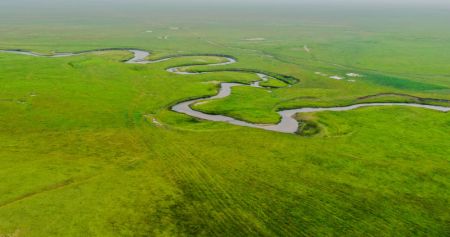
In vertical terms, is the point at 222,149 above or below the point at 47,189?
above

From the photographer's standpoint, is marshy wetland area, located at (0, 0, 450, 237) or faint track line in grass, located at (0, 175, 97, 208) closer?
marshy wetland area, located at (0, 0, 450, 237)

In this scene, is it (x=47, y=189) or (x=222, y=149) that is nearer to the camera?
(x=47, y=189)

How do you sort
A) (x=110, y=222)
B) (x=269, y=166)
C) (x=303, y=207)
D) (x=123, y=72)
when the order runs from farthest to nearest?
(x=123, y=72) → (x=269, y=166) → (x=303, y=207) → (x=110, y=222)

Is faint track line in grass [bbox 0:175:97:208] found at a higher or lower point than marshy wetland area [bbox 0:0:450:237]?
lower

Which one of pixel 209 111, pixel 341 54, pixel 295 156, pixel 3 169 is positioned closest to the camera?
pixel 3 169

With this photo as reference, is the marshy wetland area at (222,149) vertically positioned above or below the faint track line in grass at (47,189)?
above

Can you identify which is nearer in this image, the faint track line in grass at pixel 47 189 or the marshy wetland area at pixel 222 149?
the marshy wetland area at pixel 222 149

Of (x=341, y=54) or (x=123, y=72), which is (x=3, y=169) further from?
(x=341, y=54)

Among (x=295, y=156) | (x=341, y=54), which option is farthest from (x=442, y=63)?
(x=295, y=156)
